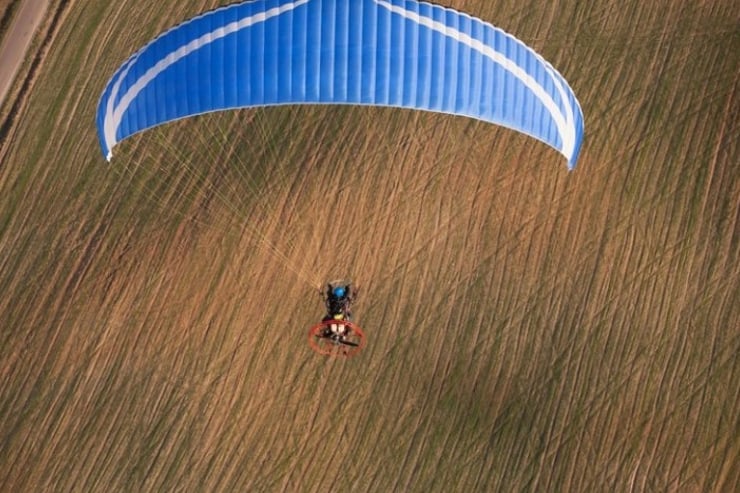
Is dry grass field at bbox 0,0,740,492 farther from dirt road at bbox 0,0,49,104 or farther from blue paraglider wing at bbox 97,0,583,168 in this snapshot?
blue paraglider wing at bbox 97,0,583,168

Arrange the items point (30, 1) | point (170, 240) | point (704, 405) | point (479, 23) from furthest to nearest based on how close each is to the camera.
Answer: point (30, 1), point (170, 240), point (704, 405), point (479, 23)

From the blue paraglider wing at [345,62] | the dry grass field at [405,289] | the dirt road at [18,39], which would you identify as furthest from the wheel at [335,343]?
the dirt road at [18,39]

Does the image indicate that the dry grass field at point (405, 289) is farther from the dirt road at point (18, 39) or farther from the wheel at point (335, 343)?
the dirt road at point (18, 39)

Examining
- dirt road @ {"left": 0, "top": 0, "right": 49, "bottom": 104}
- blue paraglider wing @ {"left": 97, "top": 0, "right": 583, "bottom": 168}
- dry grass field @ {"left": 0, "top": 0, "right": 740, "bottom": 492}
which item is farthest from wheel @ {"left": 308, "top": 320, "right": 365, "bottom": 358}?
dirt road @ {"left": 0, "top": 0, "right": 49, "bottom": 104}

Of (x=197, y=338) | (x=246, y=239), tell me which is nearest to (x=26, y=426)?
(x=197, y=338)

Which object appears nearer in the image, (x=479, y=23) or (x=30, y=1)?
(x=479, y=23)

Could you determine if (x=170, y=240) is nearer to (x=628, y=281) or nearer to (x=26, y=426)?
(x=26, y=426)

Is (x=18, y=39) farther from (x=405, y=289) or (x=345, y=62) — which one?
(x=345, y=62)

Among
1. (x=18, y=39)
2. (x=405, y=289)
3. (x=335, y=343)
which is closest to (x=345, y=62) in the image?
(x=405, y=289)
